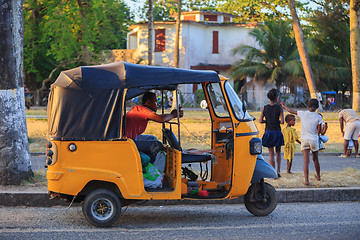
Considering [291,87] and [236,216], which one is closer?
[236,216]

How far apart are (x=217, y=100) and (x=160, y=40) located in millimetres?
36914

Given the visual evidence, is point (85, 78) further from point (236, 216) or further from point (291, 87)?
point (291, 87)

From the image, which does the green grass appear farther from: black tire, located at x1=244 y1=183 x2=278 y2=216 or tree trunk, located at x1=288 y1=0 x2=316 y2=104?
black tire, located at x1=244 y1=183 x2=278 y2=216

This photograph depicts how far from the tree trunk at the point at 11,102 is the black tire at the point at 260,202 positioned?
3.85 metres

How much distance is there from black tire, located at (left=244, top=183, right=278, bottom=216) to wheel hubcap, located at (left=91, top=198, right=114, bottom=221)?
6.34 feet

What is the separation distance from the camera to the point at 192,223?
741cm

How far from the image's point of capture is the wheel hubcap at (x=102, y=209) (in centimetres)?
703

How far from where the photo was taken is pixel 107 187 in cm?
716

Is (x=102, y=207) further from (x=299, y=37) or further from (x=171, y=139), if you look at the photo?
(x=299, y=37)

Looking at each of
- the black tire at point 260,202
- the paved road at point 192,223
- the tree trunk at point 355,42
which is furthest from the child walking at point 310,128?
the tree trunk at point 355,42

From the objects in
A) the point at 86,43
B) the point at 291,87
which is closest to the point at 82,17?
the point at 86,43

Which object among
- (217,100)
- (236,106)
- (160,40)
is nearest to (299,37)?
(217,100)

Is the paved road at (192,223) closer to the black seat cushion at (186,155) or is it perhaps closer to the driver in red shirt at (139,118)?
the black seat cushion at (186,155)

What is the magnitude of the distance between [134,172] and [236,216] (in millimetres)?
1788
